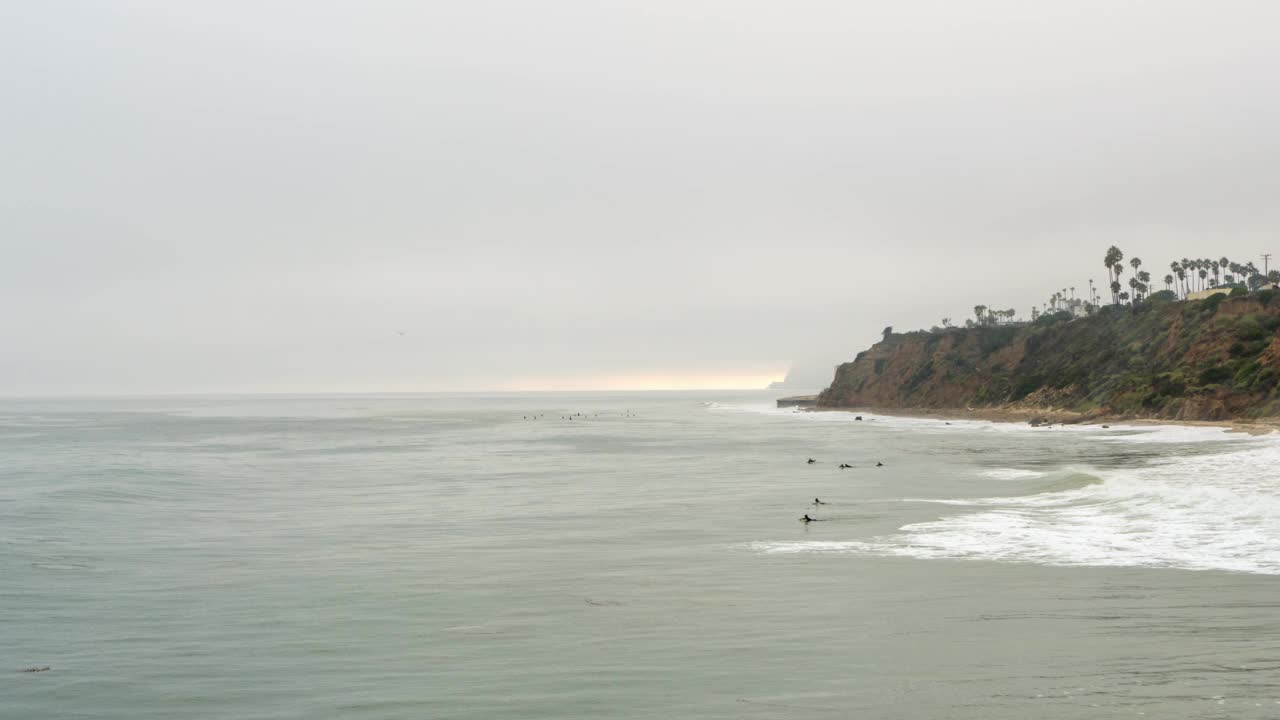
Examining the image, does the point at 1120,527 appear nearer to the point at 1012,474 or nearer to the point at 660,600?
the point at 660,600

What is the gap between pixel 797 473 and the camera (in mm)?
52969

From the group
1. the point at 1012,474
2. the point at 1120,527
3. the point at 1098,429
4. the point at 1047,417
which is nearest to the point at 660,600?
the point at 1120,527

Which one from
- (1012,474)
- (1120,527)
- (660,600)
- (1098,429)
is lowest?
(660,600)

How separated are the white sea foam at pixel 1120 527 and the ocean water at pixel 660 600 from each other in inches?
6.5

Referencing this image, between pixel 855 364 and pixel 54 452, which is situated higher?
pixel 855 364

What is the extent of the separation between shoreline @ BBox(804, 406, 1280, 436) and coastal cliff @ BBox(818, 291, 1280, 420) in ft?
4.64

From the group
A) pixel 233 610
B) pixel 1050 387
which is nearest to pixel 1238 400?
pixel 1050 387

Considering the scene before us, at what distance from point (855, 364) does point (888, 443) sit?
109 m

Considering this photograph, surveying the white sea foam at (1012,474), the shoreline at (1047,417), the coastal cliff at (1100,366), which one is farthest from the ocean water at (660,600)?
the coastal cliff at (1100,366)

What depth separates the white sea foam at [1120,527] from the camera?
23.6 metres

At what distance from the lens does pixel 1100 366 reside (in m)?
127

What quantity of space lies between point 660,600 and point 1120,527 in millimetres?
15522

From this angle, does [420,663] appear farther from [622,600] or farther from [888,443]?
[888,443]

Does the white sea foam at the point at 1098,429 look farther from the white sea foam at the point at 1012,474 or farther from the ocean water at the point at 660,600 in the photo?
the ocean water at the point at 660,600
